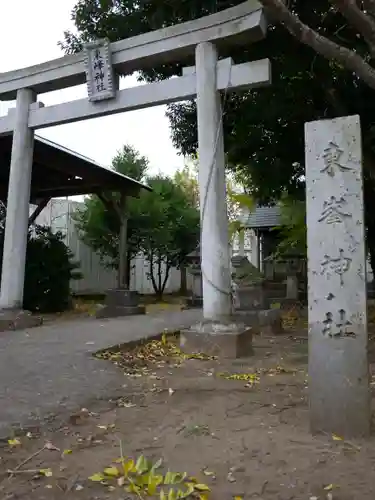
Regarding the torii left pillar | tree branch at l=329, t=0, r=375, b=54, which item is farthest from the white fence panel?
tree branch at l=329, t=0, r=375, b=54

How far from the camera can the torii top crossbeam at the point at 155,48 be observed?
6.37m

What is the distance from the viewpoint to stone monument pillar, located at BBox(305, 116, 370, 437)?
3.26m

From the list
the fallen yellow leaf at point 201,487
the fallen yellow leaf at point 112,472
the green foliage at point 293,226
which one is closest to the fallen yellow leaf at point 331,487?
the fallen yellow leaf at point 201,487

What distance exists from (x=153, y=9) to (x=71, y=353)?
5095mm

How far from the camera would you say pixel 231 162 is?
10734 millimetres

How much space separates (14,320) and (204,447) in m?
5.81

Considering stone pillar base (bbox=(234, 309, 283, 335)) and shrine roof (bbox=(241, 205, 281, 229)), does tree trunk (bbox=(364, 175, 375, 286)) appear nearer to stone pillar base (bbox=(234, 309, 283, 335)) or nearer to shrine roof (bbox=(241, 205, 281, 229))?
stone pillar base (bbox=(234, 309, 283, 335))

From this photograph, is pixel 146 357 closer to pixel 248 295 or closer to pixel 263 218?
pixel 248 295

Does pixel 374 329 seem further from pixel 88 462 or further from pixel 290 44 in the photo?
pixel 88 462

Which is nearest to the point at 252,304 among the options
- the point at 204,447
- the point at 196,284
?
the point at 196,284

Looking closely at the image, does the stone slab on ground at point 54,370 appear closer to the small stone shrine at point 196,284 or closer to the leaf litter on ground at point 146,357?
the leaf litter on ground at point 146,357

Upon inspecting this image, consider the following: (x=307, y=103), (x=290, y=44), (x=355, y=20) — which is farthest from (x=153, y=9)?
(x=355, y=20)

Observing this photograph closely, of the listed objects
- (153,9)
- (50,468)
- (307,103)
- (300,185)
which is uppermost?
(153,9)

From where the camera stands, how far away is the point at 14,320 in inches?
322
